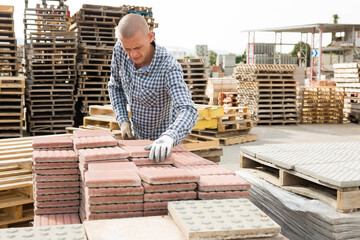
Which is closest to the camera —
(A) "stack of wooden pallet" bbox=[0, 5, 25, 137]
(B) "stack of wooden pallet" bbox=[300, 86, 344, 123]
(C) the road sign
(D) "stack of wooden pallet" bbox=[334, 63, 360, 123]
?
(A) "stack of wooden pallet" bbox=[0, 5, 25, 137]

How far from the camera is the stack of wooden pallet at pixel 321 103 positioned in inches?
588

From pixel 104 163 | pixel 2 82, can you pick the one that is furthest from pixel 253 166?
pixel 2 82

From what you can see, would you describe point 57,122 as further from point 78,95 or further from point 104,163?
point 104,163

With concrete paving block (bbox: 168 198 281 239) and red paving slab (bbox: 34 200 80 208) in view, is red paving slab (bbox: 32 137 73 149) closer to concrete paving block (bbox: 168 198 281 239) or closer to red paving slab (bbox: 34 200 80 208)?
red paving slab (bbox: 34 200 80 208)

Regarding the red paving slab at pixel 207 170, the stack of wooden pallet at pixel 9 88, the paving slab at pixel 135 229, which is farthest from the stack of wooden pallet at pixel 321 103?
the paving slab at pixel 135 229

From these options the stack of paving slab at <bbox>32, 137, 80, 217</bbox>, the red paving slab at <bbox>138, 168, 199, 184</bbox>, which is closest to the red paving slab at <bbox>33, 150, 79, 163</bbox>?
the stack of paving slab at <bbox>32, 137, 80, 217</bbox>

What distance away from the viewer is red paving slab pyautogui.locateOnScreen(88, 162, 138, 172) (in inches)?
85.1

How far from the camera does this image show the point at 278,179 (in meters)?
2.92

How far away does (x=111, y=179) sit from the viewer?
6.44 feet

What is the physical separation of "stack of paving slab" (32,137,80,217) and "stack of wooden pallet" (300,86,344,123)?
13.4 meters

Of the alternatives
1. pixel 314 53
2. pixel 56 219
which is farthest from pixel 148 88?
pixel 314 53

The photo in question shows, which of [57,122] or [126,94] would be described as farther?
[57,122]

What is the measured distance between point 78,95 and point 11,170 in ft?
22.6

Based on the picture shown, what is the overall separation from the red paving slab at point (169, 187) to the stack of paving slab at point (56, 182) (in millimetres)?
708
